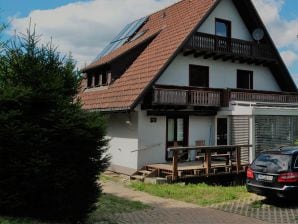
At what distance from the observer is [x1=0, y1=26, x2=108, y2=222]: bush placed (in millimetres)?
8383

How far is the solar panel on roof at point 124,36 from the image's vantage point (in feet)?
85.0

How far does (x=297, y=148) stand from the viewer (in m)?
12.4

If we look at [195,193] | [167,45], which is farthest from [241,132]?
[195,193]

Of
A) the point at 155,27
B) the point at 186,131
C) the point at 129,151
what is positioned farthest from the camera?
the point at 155,27

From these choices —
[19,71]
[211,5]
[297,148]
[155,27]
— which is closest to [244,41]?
[211,5]

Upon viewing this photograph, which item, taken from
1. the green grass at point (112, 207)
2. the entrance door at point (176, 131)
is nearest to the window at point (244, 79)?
the entrance door at point (176, 131)

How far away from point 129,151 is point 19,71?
1094 cm

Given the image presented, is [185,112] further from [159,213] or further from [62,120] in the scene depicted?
[62,120]

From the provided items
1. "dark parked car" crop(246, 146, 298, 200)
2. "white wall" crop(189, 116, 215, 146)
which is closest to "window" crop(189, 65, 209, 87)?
"white wall" crop(189, 116, 215, 146)

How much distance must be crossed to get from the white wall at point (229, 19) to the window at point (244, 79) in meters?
1.92

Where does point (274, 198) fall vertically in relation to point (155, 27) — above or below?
below

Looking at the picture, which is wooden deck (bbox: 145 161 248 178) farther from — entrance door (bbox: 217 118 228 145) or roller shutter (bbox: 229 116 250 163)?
entrance door (bbox: 217 118 228 145)

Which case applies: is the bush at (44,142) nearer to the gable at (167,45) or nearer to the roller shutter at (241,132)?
the gable at (167,45)

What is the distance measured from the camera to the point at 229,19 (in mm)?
23281
